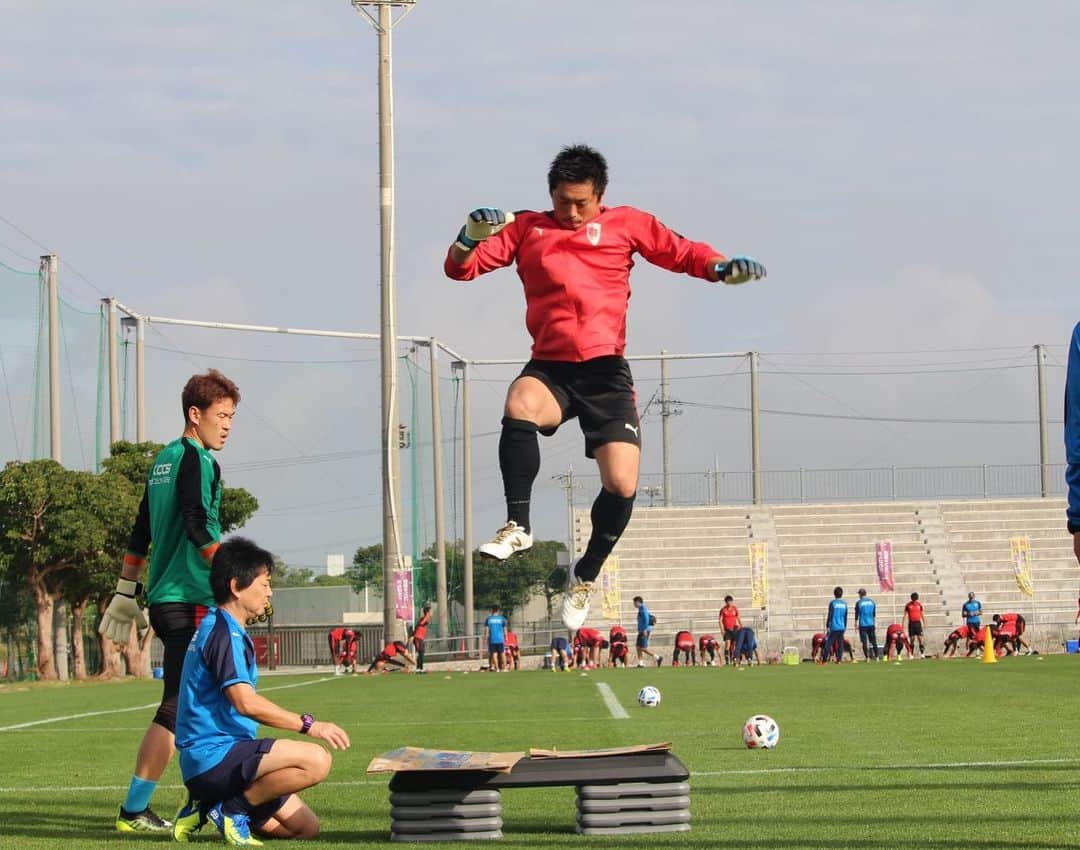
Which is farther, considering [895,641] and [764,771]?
[895,641]

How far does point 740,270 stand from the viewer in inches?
265

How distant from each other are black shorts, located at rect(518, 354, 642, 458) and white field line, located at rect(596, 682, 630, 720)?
24.9ft

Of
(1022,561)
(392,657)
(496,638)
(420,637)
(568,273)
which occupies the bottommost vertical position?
(392,657)

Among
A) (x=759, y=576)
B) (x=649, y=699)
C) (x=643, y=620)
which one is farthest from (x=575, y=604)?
(x=759, y=576)

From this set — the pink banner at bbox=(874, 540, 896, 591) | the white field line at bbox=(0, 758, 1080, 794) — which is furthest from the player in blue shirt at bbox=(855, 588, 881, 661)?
the white field line at bbox=(0, 758, 1080, 794)

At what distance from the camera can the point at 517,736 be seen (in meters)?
11.9

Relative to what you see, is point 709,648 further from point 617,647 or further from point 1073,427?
point 1073,427

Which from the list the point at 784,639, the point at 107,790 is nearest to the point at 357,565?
the point at 784,639

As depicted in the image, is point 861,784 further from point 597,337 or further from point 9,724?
point 9,724

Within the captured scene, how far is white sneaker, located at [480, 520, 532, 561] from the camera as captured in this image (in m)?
6.45

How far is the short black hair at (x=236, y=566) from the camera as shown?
20.7 ft

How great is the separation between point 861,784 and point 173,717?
3.33 m

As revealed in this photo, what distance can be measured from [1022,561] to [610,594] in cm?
1246

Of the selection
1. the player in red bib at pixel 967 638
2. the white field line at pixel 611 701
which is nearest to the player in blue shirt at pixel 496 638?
the player in red bib at pixel 967 638
